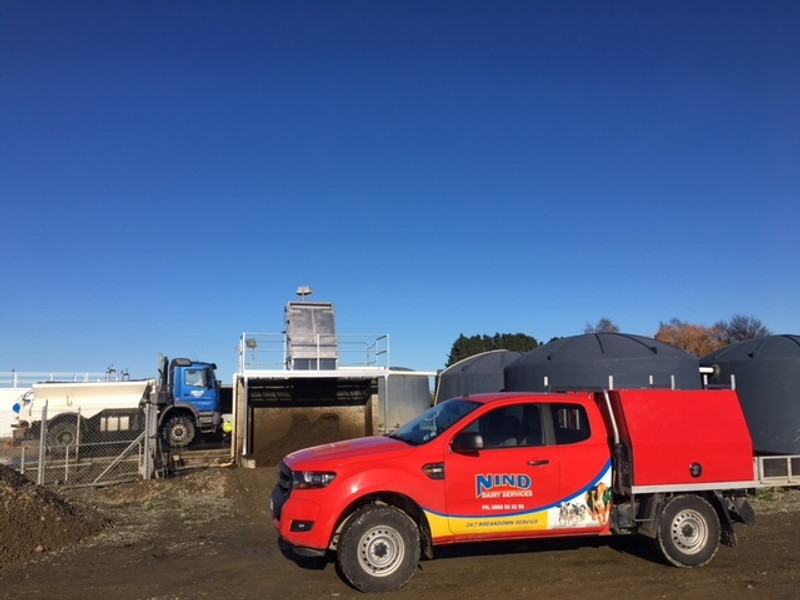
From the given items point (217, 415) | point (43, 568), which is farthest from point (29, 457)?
point (43, 568)

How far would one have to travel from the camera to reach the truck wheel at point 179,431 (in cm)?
2361

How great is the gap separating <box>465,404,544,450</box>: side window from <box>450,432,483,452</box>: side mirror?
8.6 inches

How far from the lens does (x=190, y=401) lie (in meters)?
24.9

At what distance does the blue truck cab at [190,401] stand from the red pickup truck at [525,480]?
1798 cm

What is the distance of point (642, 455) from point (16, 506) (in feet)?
26.2

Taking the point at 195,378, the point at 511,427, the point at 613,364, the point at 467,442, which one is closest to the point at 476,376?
the point at 613,364

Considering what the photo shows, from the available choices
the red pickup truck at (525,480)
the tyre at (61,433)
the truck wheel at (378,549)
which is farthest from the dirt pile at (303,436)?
the truck wheel at (378,549)

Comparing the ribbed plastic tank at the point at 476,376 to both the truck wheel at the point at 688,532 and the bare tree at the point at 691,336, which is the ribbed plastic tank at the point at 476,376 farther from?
the bare tree at the point at 691,336

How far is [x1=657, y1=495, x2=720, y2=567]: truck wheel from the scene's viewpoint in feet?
24.1

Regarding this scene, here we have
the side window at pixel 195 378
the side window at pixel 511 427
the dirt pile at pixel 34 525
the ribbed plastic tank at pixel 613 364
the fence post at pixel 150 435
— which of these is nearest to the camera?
the side window at pixel 511 427

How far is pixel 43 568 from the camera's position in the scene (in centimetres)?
756

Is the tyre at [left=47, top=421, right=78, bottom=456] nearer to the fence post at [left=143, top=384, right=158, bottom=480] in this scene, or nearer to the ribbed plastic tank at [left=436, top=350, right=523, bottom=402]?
the fence post at [left=143, top=384, right=158, bottom=480]

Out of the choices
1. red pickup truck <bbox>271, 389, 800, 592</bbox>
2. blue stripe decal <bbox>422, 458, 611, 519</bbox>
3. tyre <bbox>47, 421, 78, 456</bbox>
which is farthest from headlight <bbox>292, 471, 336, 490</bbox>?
tyre <bbox>47, 421, 78, 456</bbox>

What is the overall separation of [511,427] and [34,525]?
6352mm
